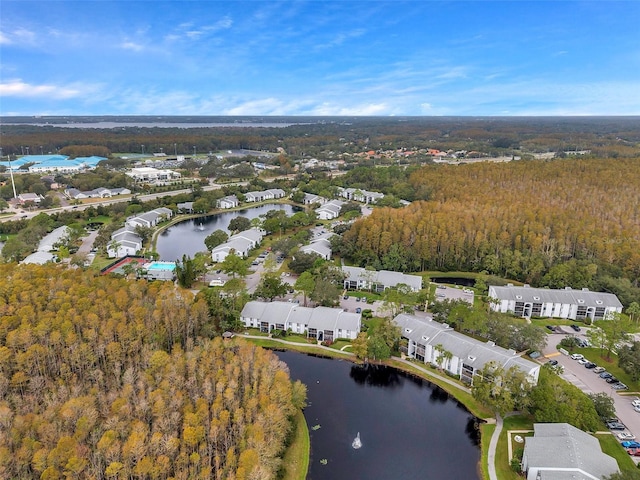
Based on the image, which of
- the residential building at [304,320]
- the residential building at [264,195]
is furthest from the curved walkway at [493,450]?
the residential building at [264,195]

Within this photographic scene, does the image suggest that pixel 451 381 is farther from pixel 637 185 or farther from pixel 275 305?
pixel 637 185

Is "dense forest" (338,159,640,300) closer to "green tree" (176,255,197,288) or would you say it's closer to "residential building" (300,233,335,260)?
"residential building" (300,233,335,260)

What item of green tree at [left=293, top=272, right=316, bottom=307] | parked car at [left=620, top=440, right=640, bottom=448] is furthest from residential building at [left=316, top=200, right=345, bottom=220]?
parked car at [left=620, top=440, right=640, bottom=448]

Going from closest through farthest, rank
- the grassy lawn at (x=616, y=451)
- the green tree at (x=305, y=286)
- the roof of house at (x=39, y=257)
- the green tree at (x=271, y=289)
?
the grassy lawn at (x=616, y=451)
the green tree at (x=305, y=286)
the green tree at (x=271, y=289)
the roof of house at (x=39, y=257)

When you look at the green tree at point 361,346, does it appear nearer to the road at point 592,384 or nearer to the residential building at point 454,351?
the residential building at point 454,351

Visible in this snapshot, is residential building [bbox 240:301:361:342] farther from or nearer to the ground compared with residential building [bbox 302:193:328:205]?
nearer to the ground

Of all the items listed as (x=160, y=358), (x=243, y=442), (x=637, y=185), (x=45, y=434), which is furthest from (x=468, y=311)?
(x=637, y=185)
